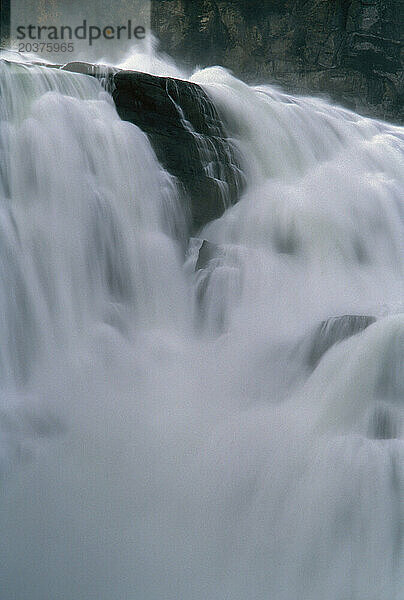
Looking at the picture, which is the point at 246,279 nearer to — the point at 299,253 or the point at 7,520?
the point at 299,253

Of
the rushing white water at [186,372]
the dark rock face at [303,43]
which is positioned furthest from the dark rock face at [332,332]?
the dark rock face at [303,43]

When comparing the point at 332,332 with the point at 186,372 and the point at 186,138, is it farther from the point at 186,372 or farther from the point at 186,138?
the point at 186,138

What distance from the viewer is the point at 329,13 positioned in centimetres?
1230

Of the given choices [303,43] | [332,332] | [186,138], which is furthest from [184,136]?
[303,43]

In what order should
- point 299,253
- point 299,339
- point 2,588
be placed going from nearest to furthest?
1. point 2,588
2. point 299,339
3. point 299,253

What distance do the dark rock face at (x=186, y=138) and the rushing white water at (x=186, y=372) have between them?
162mm

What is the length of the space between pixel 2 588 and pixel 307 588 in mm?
1283

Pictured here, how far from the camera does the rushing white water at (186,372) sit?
2736mm

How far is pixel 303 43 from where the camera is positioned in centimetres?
1264

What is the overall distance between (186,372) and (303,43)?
10481 mm

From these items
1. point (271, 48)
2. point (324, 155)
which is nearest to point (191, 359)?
point (324, 155)

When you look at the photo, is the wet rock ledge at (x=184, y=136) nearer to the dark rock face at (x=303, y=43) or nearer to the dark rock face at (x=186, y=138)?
the dark rock face at (x=186, y=138)

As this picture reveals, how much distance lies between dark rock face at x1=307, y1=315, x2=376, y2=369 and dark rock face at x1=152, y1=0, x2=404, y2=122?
9978 mm

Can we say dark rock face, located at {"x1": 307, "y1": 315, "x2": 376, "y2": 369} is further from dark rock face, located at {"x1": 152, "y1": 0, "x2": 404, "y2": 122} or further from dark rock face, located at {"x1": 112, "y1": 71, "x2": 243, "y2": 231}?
dark rock face, located at {"x1": 152, "y1": 0, "x2": 404, "y2": 122}
